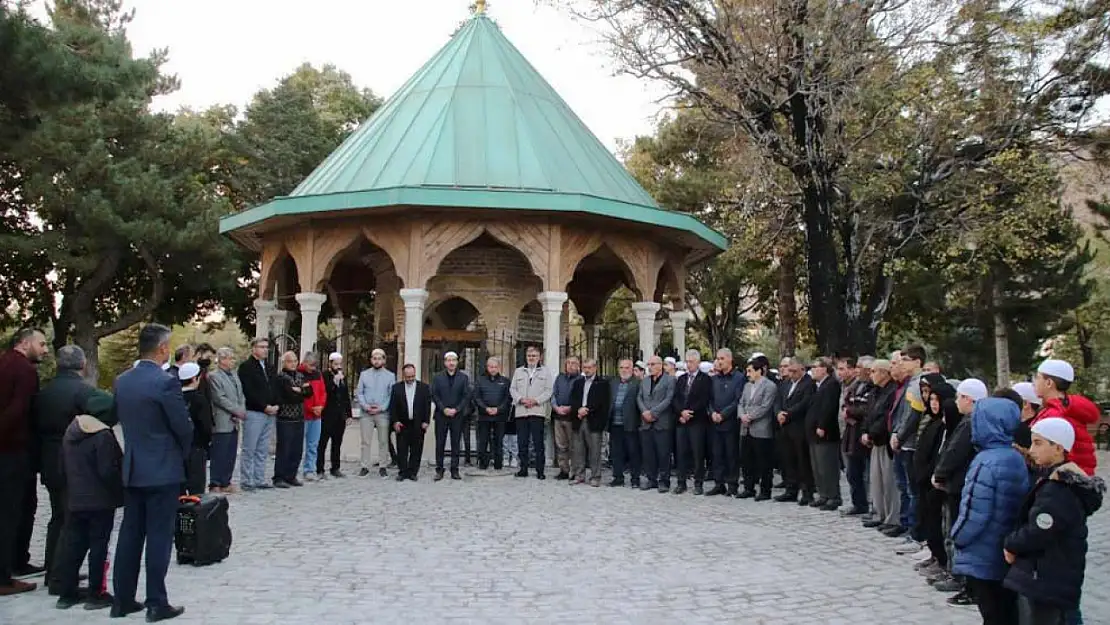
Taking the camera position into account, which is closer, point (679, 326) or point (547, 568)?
point (547, 568)

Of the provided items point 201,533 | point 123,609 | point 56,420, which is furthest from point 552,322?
point 123,609

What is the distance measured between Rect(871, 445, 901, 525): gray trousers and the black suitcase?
18.0 ft

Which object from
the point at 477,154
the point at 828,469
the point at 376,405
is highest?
the point at 477,154

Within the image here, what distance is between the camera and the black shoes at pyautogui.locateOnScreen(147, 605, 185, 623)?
16.5ft

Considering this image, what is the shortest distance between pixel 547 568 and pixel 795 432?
429cm

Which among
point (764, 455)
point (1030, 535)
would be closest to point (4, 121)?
point (764, 455)

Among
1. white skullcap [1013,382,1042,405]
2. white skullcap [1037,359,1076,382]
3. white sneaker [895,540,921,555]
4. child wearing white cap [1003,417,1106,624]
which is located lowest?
white sneaker [895,540,921,555]

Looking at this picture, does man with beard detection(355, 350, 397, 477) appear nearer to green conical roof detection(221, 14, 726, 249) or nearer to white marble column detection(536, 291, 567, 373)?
green conical roof detection(221, 14, 726, 249)

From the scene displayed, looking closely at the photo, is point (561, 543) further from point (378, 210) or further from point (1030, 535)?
point (378, 210)

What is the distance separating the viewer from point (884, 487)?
8227mm

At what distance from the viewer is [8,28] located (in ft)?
26.3

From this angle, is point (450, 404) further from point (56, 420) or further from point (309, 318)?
point (56, 420)

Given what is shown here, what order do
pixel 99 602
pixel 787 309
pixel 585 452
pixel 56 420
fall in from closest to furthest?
pixel 99 602, pixel 56 420, pixel 585 452, pixel 787 309

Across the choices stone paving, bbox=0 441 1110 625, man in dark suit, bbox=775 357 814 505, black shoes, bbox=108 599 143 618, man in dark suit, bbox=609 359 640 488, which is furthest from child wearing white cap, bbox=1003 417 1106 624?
man in dark suit, bbox=609 359 640 488
